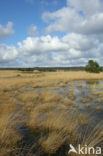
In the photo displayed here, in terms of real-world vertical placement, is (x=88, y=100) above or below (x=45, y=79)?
below

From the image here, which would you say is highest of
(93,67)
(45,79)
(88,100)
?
(93,67)

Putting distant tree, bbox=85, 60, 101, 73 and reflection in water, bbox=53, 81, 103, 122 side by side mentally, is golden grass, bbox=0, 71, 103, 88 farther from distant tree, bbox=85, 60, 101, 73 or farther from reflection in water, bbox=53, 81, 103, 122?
reflection in water, bbox=53, 81, 103, 122

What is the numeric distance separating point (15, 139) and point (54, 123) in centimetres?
172

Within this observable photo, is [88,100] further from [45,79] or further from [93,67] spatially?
[93,67]

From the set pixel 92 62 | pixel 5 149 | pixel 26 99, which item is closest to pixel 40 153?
pixel 5 149

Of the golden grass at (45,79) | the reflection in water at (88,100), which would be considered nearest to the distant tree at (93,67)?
the golden grass at (45,79)

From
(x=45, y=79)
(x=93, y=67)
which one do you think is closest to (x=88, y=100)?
(x=45, y=79)

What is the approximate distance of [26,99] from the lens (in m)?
12.0

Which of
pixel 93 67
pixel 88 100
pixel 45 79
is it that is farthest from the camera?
pixel 93 67

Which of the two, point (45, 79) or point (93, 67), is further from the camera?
point (93, 67)

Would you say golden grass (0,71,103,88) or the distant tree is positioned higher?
the distant tree

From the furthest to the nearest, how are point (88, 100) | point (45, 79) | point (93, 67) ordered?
1. point (93, 67)
2. point (45, 79)
3. point (88, 100)

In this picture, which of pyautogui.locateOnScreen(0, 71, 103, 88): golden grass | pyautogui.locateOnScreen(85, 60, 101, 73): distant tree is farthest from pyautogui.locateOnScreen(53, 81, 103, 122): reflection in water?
pyautogui.locateOnScreen(85, 60, 101, 73): distant tree

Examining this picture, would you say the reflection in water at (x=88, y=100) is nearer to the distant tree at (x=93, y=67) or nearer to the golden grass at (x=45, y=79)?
the golden grass at (x=45, y=79)
